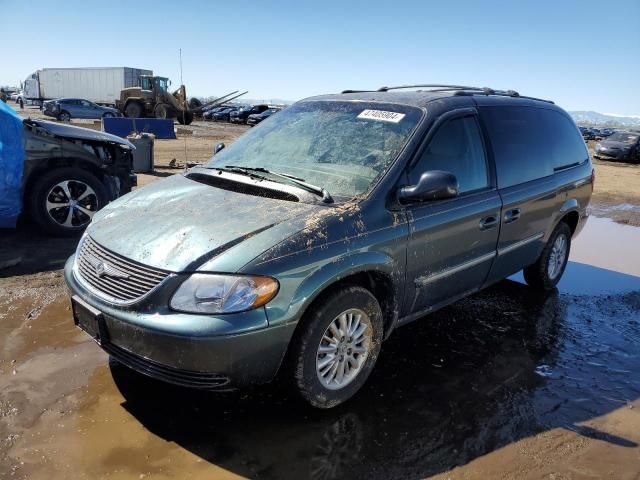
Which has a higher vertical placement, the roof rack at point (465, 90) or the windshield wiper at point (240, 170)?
the roof rack at point (465, 90)

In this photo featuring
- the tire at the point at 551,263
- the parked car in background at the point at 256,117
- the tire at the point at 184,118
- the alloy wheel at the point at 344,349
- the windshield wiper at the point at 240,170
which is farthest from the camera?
the parked car in background at the point at 256,117

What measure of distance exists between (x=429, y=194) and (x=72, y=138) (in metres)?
4.99

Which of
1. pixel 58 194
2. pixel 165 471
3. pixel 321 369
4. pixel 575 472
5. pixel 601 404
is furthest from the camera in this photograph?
pixel 58 194

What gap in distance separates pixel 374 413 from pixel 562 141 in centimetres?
337

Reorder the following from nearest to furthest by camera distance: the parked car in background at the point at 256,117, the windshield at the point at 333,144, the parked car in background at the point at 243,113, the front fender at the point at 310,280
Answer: the front fender at the point at 310,280 → the windshield at the point at 333,144 → the parked car in background at the point at 256,117 → the parked car in background at the point at 243,113

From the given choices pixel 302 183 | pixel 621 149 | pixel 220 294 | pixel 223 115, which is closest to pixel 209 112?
pixel 223 115

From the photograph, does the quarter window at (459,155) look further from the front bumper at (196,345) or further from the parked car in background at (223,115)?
the parked car in background at (223,115)

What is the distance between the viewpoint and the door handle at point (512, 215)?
400cm

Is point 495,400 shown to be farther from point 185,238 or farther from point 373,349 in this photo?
point 185,238

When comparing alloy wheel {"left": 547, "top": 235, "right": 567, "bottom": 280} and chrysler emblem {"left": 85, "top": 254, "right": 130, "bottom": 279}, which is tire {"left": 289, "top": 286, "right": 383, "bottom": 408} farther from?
alloy wheel {"left": 547, "top": 235, "right": 567, "bottom": 280}

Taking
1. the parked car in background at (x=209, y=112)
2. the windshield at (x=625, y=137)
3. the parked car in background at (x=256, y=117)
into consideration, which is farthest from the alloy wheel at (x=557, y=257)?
the parked car in background at (x=209, y=112)

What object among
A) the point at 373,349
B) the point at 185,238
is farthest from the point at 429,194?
the point at 185,238

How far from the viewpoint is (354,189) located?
123 inches

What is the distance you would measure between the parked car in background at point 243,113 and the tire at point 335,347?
128 feet
